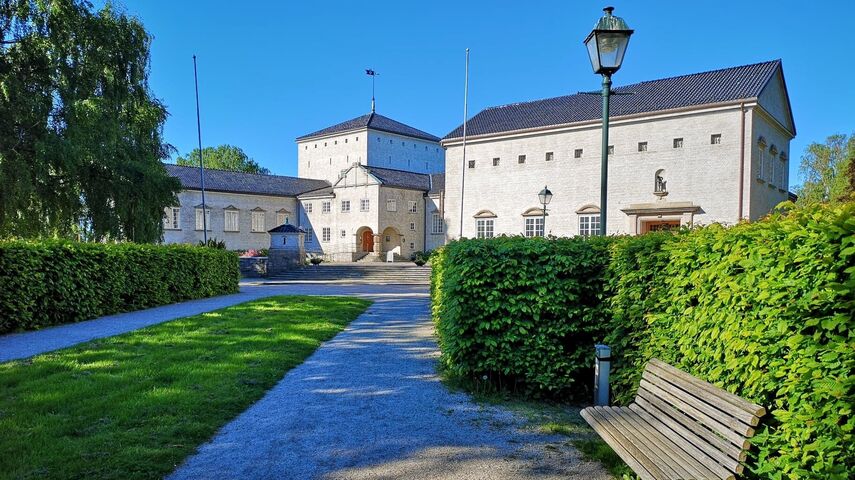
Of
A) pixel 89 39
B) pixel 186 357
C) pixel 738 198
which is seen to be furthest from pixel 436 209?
pixel 186 357

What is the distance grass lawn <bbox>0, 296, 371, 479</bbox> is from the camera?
3.85 meters

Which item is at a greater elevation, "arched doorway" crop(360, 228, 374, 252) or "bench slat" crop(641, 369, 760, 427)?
"arched doorway" crop(360, 228, 374, 252)

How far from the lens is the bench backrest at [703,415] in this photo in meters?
2.83

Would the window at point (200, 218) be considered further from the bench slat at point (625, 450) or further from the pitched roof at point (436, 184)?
the bench slat at point (625, 450)

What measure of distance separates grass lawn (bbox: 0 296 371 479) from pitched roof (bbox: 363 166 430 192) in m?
38.9

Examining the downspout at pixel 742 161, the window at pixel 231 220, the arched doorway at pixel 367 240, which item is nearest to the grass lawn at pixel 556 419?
the downspout at pixel 742 161

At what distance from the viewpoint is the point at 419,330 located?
10836mm

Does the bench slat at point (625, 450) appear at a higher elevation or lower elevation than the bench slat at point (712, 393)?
lower

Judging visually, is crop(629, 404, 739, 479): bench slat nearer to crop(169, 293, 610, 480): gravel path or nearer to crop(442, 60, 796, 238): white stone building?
crop(169, 293, 610, 480): gravel path

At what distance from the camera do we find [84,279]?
1186 centimetres

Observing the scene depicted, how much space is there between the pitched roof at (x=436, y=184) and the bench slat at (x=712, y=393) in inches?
1788

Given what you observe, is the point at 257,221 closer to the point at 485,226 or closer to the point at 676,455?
the point at 485,226

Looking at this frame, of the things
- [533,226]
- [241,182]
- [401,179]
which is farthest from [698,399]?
[241,182]

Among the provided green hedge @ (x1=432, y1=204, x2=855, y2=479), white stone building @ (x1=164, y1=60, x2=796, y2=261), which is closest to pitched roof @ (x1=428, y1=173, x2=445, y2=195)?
white stone building @ (x1=164, y1=60, x2=796, y2=261)
